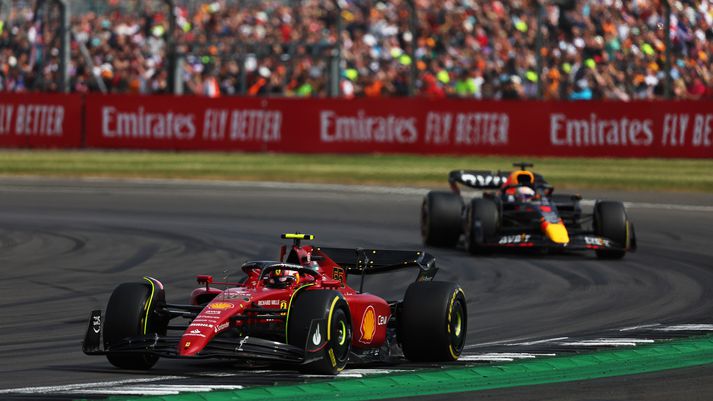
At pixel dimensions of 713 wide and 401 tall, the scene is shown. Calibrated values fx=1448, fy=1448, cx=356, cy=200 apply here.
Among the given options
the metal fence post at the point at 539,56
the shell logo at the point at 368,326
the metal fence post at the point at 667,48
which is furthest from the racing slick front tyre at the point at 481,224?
the metal fence post at the point at 539,56

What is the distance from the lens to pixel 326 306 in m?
9.03

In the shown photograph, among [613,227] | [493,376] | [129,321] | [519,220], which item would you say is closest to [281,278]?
[129,321]

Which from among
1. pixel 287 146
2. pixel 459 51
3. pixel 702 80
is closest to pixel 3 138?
pixel 287 146

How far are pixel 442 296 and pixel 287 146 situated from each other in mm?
27879

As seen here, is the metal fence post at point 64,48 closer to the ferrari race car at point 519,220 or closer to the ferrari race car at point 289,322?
the ferrari race car at point 519,220

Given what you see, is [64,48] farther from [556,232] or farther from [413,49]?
[556,232]

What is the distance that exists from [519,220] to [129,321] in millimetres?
9881

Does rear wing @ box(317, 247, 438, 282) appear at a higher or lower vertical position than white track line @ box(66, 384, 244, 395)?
higher

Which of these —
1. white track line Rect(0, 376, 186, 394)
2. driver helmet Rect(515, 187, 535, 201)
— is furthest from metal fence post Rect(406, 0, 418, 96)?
white track line Rect(0, 376, 186, 394)

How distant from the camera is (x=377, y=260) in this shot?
11148 mm

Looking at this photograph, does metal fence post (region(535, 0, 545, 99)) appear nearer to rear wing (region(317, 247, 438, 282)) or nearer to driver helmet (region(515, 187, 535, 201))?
driver helmet (region(515, 187, 535, 201))

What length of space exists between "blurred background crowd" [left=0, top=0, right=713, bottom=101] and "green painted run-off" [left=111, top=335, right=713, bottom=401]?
26.6m

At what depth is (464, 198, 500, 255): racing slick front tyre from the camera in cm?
1798

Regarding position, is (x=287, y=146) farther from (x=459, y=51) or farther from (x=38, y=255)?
(x=38, y=255)
